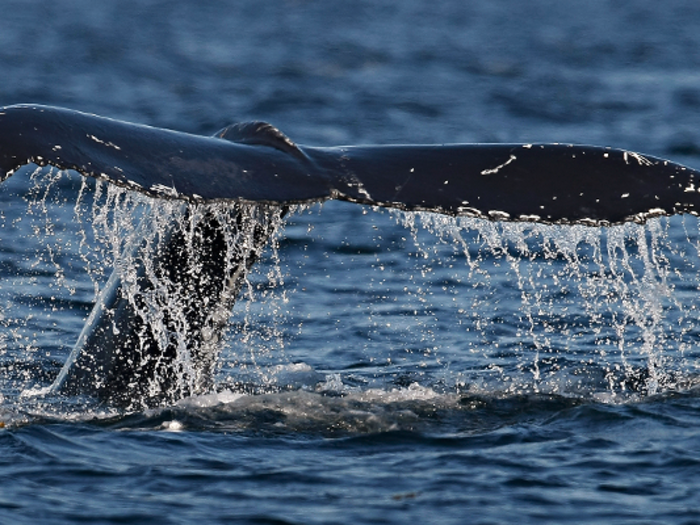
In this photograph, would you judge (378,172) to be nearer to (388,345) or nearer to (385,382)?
(385,382)

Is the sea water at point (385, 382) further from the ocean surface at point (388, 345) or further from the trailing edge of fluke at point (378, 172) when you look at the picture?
the trailing edge of fluke at point (378, 172)

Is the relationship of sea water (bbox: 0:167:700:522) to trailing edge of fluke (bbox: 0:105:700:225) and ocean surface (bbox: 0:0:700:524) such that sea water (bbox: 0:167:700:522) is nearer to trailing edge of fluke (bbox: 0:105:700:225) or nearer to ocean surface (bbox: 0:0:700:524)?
ocean surface (bbox: 0:0:700:524)

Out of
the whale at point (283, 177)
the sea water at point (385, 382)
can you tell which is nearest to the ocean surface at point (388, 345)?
the sea water at point (385, 382)

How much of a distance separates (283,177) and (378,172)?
0.35 metres

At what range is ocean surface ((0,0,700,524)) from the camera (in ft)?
17.2

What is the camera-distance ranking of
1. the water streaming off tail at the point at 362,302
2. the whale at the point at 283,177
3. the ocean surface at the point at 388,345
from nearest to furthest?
1. the whale at the point at 283,177
2. the ocean surface at the point at 388,345
3. the water streaming off tail at the point at 362,302

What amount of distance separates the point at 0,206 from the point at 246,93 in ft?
23.9

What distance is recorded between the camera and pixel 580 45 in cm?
2330

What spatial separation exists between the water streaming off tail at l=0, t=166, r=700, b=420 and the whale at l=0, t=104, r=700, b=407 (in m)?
0.03

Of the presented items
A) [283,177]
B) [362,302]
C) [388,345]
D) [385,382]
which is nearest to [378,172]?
[283,177]

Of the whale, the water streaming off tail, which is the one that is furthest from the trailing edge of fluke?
the water streaming off tail

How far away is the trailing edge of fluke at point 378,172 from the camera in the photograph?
4.66 meters

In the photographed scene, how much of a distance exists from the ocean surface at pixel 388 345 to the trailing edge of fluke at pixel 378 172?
0.83 feet

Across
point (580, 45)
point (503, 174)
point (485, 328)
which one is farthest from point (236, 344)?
point (580, 45)
